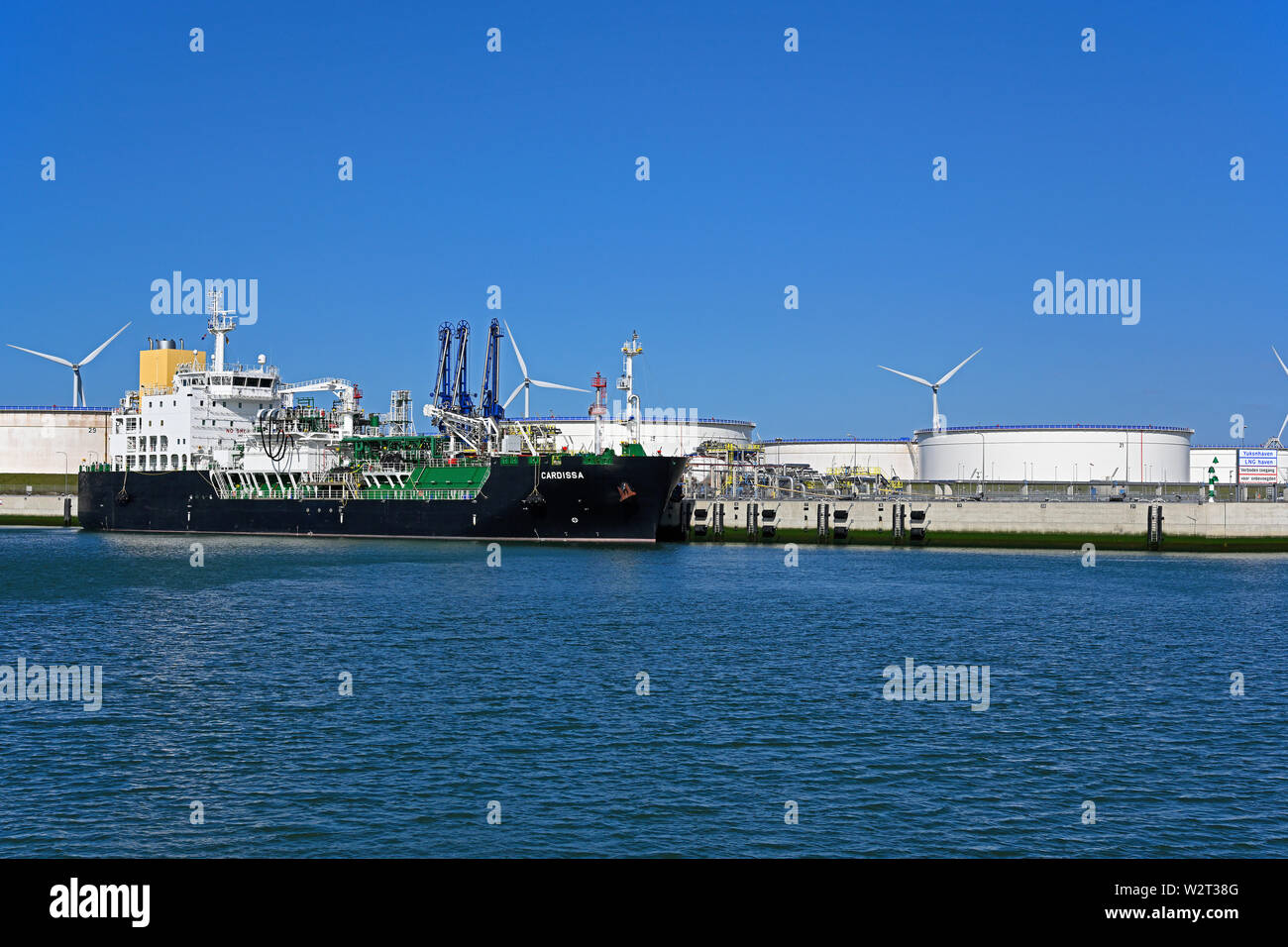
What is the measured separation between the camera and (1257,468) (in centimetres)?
10650

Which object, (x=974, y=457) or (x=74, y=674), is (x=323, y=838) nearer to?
(x=74, y=674)

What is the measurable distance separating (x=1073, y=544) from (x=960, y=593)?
38996 mm

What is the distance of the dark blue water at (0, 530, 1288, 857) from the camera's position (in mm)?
17438

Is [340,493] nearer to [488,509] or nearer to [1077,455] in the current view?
[488,509]

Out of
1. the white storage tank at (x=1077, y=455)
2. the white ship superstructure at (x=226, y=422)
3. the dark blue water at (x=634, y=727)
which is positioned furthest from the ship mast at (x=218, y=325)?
the white storage tank at (x=1077, y=455)

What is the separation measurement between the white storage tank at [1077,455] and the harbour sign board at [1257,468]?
20.3m

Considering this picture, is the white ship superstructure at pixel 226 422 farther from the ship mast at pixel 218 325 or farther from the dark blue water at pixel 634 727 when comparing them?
the dark blue water at pixel 634 727

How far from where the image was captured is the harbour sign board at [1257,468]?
105500 mm

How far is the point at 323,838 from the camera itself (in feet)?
55.5

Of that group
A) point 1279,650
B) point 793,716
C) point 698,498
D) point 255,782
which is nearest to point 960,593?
point 1279,650

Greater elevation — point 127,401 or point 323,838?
point 127,401

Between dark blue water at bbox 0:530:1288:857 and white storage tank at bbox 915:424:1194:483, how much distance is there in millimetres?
84124

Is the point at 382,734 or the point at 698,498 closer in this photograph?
the point at 382,734
